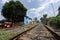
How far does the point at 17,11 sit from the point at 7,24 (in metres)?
36.2

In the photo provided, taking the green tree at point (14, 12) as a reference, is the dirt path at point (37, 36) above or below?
below

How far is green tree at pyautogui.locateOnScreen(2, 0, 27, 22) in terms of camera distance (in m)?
81.3

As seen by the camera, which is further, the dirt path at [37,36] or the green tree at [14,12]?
the green tree at [14,12]

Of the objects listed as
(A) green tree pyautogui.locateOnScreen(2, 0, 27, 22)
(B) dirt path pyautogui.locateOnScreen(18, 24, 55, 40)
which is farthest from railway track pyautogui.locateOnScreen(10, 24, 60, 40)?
(A) green tree pyautogui.locateOnScreen(2, 0, 27, 22)

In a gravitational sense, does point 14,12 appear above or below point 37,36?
above

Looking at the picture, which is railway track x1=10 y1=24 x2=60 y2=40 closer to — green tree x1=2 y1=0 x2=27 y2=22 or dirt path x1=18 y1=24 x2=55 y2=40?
dirt path x1=18 y1=24 x2=55 y2=40

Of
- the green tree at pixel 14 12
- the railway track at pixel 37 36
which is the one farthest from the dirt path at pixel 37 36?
the green tree at pixel 14 12

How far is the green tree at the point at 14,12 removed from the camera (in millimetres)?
81287

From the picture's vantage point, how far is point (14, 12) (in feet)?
264

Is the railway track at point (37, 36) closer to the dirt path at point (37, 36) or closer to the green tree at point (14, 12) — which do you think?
the dirt path at point (37, 36)

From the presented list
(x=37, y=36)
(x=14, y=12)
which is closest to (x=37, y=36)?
(x=37, y=36)

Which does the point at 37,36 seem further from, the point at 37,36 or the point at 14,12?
the point at 14,12

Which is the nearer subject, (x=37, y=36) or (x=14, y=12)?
(x=37, y=36)

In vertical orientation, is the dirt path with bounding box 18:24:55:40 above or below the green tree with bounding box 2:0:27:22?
below
